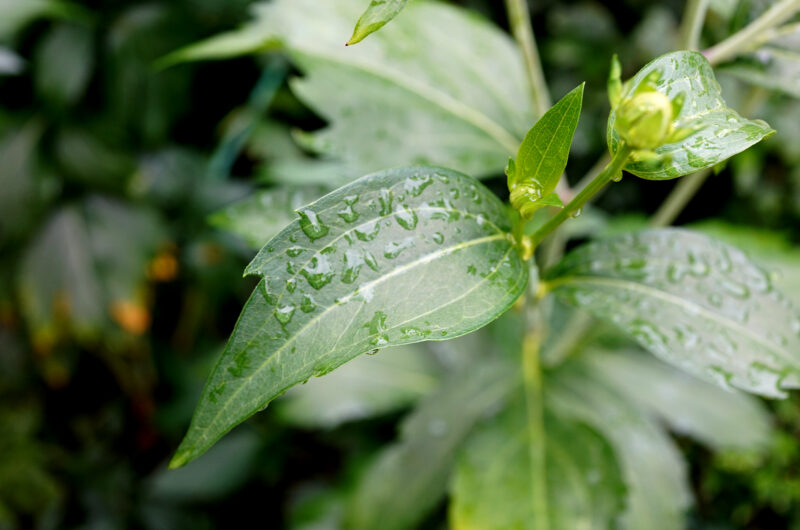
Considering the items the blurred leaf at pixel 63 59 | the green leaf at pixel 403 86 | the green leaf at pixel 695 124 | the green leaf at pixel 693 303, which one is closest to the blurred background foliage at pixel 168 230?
the blurred leaf at pixel 63 59

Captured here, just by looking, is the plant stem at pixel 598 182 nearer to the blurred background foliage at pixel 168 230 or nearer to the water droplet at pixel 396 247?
the water droplet at pixel 396 247

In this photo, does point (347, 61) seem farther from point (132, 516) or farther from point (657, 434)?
point (132, 516)

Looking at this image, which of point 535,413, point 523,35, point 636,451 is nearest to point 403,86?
point 523,35

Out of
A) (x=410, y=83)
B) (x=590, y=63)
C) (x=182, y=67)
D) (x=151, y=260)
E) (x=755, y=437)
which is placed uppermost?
(x=410, y=83)

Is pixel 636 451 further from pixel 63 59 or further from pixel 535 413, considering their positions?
pixel 63 59

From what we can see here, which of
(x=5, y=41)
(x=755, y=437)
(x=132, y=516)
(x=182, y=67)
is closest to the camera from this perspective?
(x=755, y=437)

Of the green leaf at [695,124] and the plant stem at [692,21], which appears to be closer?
the green leaf at [695,124]

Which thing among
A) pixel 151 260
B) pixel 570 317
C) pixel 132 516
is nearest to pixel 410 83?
pixel 570 317
